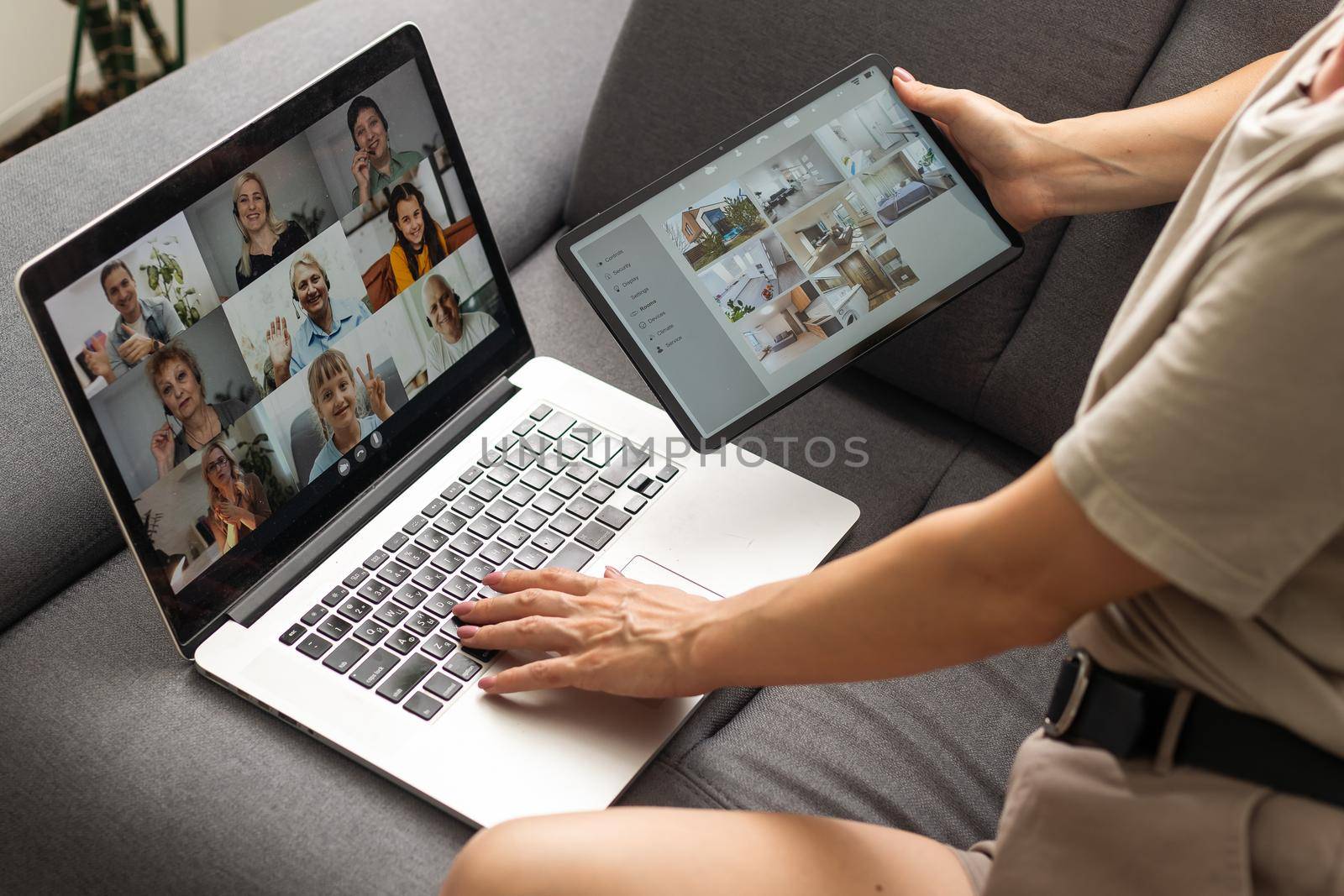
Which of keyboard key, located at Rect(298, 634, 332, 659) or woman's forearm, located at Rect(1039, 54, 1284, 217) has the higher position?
woman's forearm, located at Rect(1039, 54, 1284, 217)

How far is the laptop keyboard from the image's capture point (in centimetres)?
88

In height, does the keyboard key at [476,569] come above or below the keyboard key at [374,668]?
above

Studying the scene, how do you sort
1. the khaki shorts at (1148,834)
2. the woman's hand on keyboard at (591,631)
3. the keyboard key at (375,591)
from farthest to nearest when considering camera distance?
the keyboard key at (375,591) < the woman's hand on keyboard at (591,631) < the khaki shorts at (1148,834)

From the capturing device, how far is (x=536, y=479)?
1021mm

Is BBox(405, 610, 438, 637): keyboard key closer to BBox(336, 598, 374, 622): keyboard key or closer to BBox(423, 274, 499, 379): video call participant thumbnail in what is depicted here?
BBox(336, 598, 374, 622): keyboard key

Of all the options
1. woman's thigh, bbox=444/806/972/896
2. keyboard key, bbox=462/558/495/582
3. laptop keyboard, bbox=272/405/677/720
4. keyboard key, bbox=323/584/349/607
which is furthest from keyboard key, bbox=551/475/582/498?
woman's thigh, bbox=444/806/972/896

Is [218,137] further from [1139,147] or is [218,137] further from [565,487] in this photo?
[1139,147]

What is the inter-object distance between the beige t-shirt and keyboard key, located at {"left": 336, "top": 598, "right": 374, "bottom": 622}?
22.5 inches

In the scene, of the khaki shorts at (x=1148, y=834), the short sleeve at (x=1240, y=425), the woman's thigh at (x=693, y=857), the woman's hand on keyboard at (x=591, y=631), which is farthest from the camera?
the woman's hand on keyboard at (x=591, y=631)

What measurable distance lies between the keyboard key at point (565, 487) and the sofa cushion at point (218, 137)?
39cm

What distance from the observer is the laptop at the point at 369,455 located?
80 centimetres

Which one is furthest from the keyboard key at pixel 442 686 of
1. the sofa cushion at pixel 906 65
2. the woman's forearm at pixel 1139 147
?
the woman's forearm at pixel 1139 147

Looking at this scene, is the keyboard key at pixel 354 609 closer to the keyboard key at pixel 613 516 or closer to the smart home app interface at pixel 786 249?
the keyboard key at pixel 613 516

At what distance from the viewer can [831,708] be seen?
93 centimetres
